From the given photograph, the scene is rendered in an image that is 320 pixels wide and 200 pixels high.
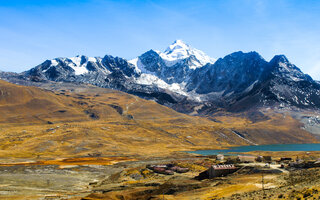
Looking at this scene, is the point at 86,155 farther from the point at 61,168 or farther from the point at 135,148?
the point at 61,168

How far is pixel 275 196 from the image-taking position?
122 ft

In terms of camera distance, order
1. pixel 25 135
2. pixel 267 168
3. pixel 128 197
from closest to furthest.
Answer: pixel 128 197
pixel 267 168
pixel 25 135

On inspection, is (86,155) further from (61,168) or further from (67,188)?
(67,188)

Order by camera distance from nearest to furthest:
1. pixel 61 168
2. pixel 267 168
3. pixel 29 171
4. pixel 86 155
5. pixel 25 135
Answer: pixel 267 168 → pixel 29 171 → pixel 61 168 → pixel 86 155 → pixel 25 135

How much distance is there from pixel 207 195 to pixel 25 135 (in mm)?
163082

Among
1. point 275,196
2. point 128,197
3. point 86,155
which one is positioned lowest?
point 86,155

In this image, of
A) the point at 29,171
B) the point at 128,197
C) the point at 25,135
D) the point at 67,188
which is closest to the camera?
the point at 128,197

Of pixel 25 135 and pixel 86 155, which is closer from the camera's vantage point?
pixel 86 155

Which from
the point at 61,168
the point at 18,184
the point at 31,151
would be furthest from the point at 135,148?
→ the point at 18,184

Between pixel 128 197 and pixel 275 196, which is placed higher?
pixel 275 196

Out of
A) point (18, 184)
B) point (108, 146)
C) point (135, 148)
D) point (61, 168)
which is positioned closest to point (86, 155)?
point (108, 146)

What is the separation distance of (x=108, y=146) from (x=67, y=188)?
338 feet

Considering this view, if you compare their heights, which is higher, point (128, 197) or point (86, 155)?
point (128, 197)

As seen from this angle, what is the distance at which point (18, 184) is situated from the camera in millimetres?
72375
